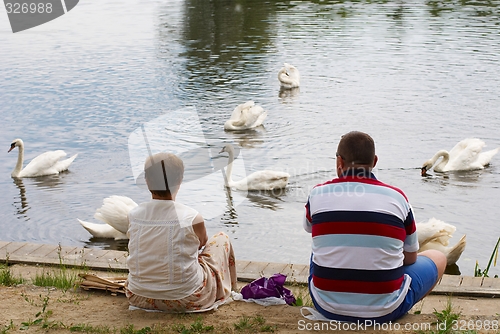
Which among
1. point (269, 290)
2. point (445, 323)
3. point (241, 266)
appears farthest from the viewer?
point (241, 266)

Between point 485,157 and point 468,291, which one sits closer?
point 468,291

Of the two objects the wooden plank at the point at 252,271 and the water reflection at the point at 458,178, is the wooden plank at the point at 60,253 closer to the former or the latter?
the wooden plank at the point at 252,271

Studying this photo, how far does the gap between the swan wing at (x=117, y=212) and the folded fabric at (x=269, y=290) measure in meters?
3.67

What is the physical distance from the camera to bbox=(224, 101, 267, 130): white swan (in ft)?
43.8

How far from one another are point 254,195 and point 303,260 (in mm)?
2683

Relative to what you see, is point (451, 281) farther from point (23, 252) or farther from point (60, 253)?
Answer: point (23, 252)

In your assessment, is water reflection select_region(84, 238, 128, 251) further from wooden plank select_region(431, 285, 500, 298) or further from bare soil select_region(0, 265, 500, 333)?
wooden plank select_region(431, 285, 500, 298)

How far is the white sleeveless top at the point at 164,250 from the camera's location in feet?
15.1

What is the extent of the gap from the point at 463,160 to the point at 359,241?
7.20m

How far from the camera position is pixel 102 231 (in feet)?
28.7

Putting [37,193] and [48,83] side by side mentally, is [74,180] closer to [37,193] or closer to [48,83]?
[37,193]

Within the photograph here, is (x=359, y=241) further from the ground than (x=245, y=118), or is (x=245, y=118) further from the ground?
(x=359, y=241)

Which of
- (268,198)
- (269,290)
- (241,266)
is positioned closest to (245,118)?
(268,198)

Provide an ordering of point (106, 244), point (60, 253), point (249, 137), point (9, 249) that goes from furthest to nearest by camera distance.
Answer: point (249, 137)
point (106, 244)
point (9, 249)
point (60, 253)
